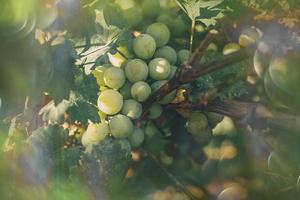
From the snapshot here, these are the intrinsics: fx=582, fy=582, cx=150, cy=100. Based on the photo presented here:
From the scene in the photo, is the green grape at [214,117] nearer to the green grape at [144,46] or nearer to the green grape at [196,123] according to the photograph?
the green grape at [196,123]

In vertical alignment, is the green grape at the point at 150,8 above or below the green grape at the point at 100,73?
above

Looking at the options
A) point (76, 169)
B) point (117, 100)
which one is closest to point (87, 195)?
point (76, 169)

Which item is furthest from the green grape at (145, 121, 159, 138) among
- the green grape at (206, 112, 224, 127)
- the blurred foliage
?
the green grape at (206, 112, 224, 127)

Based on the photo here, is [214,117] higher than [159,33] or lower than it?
lower

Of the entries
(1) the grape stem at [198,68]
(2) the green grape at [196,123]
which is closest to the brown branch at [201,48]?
(1) the grape stem at [198,68]

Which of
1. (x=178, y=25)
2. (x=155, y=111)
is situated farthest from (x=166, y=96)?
(x=178, y=25)

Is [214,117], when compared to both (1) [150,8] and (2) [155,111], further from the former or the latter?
(1) [150,8]
